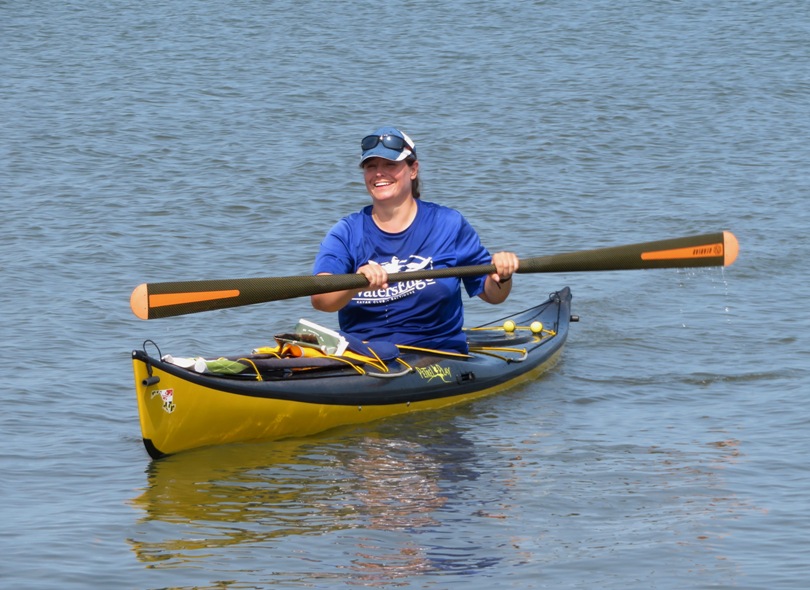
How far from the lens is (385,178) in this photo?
24.8 feet

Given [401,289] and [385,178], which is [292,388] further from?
[385,178]

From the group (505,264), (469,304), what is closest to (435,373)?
(505,264)

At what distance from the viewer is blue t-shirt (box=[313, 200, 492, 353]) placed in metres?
7.68

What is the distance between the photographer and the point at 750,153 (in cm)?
1777

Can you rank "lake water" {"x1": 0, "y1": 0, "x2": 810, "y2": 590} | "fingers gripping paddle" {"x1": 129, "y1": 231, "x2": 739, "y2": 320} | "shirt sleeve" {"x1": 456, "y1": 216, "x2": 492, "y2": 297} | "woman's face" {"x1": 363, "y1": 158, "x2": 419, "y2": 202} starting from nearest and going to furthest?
"lake water" {"x1": 0, "y1": 0, "x2": 810, "y2": 590} < "fingers gripping paddle" {"x1": 129, "y1": 231, "x2": 739, "y2": 320} < "woman's face" {"x1": 363, "y1": 158, "x2": 419, "y2": 202} < "shirt sleeve" {"x1": 456, "y1": 216, "x2": 492, "y2": 297}

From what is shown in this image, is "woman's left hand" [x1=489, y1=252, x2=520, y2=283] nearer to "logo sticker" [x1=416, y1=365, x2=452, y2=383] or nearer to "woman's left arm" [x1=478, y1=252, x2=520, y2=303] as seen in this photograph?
"woman's left arm" [x1=478, y1=252, x2=520, y2=303]

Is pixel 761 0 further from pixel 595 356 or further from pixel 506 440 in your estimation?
pixel 506 440

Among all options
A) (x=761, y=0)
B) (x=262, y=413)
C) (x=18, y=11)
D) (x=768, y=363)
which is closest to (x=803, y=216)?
(x=768, y=363)

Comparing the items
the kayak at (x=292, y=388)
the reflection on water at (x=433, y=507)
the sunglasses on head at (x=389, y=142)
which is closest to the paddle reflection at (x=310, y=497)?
the reflection on water at (x=433, y=507)

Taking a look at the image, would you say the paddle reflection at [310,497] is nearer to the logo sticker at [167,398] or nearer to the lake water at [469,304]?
the lake water at [469,304]

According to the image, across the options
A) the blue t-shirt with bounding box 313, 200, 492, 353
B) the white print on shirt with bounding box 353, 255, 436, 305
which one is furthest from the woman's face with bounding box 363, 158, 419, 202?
the white print on shirt with bounding box 353, 255, 436, 305

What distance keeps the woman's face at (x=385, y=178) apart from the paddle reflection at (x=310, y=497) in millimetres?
1370

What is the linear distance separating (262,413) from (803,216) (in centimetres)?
894

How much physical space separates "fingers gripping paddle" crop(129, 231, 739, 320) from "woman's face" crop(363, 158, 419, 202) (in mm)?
509
